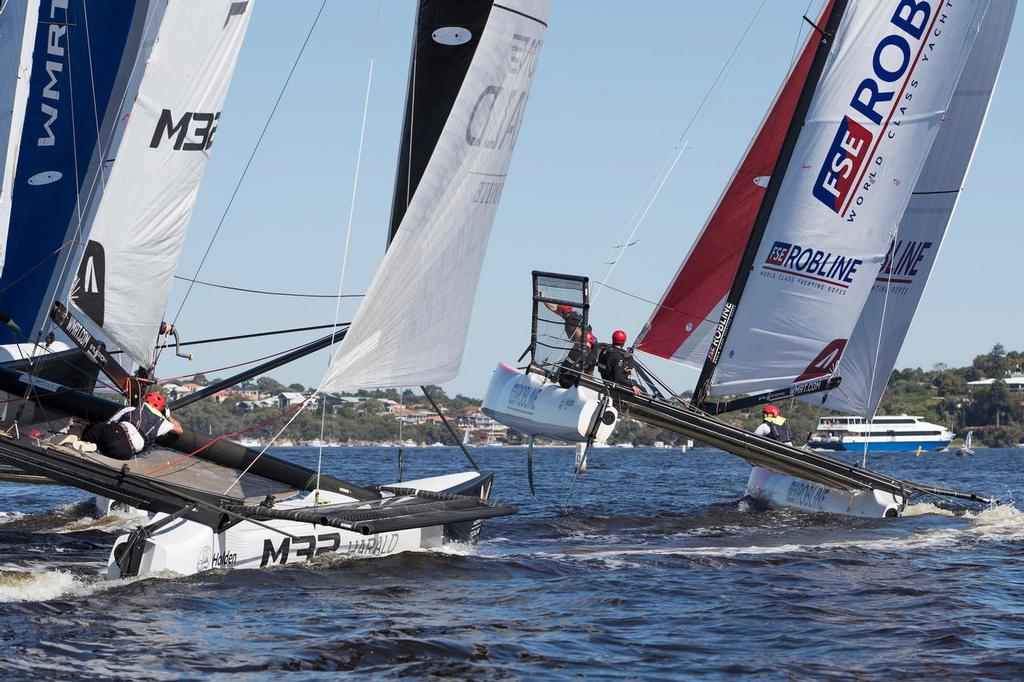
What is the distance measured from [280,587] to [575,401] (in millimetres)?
4720

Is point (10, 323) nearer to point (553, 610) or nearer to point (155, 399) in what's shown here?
point (155, 399)

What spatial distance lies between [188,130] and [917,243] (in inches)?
445

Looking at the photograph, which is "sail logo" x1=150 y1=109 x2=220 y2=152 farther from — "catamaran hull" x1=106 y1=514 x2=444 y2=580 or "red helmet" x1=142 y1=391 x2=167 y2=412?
"catamaran hull" x1=106 y1=514 x2=444 y2=580

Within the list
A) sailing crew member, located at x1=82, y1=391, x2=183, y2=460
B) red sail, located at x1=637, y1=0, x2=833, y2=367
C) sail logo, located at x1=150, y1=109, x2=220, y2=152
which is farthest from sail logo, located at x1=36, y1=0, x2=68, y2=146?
red sail, located at x1=637, y1=0, x2=833, y2=367

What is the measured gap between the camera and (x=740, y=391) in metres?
17.0

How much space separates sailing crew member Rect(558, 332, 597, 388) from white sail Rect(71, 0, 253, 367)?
4567 millimetres

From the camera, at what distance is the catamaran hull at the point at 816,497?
16.8m

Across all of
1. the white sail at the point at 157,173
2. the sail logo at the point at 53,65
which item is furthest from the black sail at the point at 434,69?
the sail logo at the point at 53,65

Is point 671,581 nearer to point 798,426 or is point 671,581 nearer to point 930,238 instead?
point 930,238

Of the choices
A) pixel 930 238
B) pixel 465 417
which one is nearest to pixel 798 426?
pixel 465 417

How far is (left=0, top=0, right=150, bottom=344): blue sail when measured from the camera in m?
14.5

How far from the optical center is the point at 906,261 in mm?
19203

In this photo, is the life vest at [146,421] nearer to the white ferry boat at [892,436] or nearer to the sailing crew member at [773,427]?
the sailing crew member at [773,427]

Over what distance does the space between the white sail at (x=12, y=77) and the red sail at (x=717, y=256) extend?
8.24 metres
